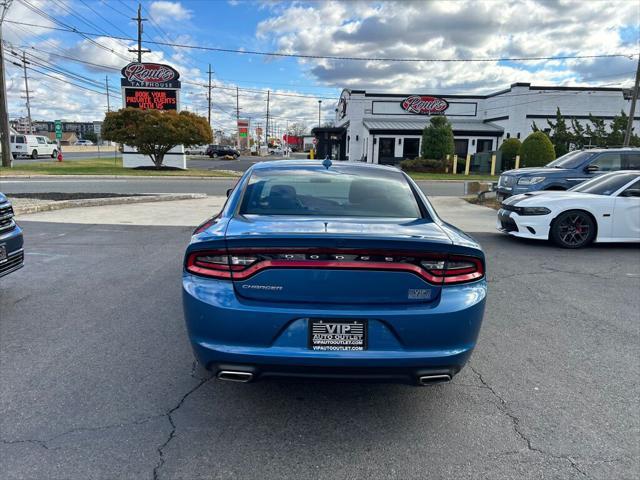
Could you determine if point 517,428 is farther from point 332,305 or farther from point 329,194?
point 329,194

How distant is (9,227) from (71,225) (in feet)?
17.3

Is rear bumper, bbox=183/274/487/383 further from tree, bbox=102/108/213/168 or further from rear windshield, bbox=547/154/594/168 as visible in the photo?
tree, bbox=102/108/213/168

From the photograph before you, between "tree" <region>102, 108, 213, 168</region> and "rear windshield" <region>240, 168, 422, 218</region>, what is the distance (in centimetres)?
2598

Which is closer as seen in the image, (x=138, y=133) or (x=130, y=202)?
(x=130, y=202)

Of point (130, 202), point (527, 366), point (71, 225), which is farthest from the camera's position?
point (130, 202)

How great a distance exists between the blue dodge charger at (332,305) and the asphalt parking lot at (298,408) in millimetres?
437

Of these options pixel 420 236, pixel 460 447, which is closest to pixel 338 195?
pixel 420 236

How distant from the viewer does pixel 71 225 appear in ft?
32.9

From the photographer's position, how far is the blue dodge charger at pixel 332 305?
270cm

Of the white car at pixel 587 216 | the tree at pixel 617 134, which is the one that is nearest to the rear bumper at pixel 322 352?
the white car at pixel 587 216

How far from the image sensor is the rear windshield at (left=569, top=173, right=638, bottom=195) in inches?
338

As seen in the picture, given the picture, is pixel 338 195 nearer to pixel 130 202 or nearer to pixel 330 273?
pixel 330 273

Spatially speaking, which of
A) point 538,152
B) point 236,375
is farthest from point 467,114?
point 236,375

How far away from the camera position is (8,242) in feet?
16.4
